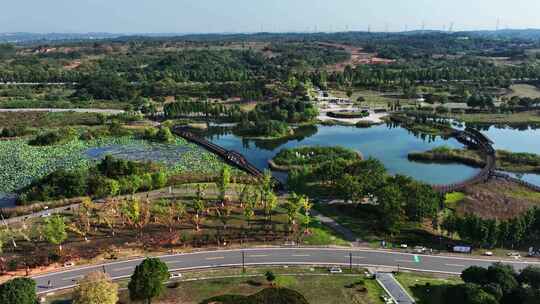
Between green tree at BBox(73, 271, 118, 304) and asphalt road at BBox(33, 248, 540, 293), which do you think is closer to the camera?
green tree at BBox(73, 271, 118, 304)

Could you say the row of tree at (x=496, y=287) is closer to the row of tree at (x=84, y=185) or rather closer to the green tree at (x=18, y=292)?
the green tree at (x=18, y=292)

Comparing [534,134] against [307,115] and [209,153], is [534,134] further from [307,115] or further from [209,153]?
[209,153]

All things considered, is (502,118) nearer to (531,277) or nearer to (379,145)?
(379,145)

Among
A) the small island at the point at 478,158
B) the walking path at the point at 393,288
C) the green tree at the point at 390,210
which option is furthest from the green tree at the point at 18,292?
the small island at the point at 478,158

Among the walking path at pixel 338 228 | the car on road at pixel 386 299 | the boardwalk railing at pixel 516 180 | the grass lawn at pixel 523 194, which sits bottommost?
the car on road at pixel 386 299

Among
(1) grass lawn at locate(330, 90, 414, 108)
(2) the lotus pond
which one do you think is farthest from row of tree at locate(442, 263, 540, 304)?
(1) grass lawn at locate(330, 90, 414, 108)

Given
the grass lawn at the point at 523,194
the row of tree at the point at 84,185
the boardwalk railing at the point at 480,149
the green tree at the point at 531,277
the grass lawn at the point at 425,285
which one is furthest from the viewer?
the boardwalk railing at the point at 480,149

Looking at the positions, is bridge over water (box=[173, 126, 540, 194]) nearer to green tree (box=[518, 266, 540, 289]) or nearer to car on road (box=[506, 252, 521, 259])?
car on road (box=[506, 252, 521, 259])
